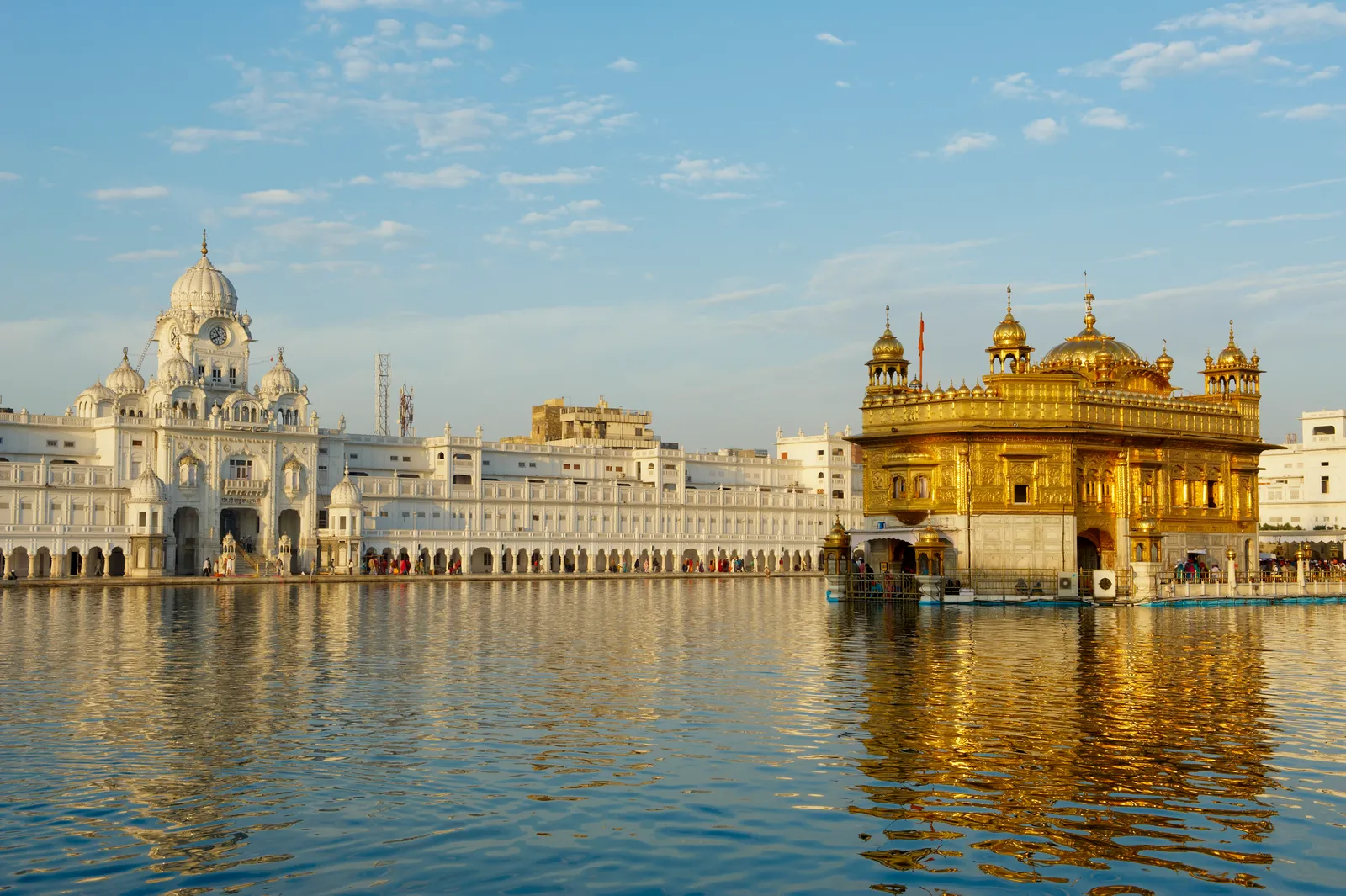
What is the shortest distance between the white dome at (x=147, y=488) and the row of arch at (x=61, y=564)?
399 centimetres

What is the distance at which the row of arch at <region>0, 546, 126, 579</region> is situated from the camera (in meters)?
81.6

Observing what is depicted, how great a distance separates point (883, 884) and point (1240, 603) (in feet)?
163

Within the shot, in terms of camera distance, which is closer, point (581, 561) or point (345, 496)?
point (345, 496)

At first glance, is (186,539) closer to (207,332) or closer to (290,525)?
(290,525)

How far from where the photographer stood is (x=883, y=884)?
41.9 feet

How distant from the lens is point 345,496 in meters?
93.0

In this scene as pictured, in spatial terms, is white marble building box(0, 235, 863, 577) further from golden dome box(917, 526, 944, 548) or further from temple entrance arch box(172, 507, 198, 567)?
golden dome box(917, 526, 944, 548)

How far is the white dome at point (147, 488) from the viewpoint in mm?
83750

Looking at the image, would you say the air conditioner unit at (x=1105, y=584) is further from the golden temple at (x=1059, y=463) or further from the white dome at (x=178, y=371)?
the white dome at (x=178, y=371)

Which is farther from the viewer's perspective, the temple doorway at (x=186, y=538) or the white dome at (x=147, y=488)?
the temple doorway at (x=186, y=538)

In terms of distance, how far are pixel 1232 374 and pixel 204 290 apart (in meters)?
66.7

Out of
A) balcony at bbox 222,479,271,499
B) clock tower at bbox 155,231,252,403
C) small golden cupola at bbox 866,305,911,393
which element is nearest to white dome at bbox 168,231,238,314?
clock tower at bbox 155,231,252,403

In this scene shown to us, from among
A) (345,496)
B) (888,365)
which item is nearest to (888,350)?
(888,365)

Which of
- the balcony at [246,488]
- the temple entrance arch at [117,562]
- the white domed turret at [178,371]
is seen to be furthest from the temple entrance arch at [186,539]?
the white domed turret at [178,371]
